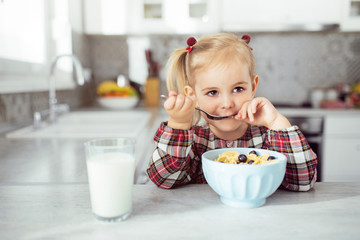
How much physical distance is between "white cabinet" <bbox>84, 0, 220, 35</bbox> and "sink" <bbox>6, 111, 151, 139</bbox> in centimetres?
77

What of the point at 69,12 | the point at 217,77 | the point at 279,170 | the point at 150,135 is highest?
the point at 69,12

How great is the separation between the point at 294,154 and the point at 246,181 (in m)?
0.28

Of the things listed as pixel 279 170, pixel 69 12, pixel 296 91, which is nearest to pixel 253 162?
pixel 279 170

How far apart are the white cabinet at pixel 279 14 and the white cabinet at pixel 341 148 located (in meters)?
0.81

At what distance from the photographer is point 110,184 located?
0.53 metres

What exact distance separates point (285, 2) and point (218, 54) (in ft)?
6.25

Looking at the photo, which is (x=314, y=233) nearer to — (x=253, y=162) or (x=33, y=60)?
(x=253, y=162)

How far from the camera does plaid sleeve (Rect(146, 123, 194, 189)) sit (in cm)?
75

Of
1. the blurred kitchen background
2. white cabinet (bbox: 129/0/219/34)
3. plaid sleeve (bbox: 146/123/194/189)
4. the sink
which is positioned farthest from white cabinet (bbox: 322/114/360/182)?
plaid sleeve (bbox: 146/123/194/189)

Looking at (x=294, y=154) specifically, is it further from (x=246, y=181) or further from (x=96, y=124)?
(x=96, y=124)

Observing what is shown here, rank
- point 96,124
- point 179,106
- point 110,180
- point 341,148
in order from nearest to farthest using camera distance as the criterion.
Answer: point 110,180 < point 179,106 < point 96,124 < point 341,148

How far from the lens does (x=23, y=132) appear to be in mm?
1456

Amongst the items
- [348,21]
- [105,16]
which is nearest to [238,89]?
[105,16]

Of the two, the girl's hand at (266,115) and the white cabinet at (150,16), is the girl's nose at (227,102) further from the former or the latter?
the white cabinet at (150,16)
